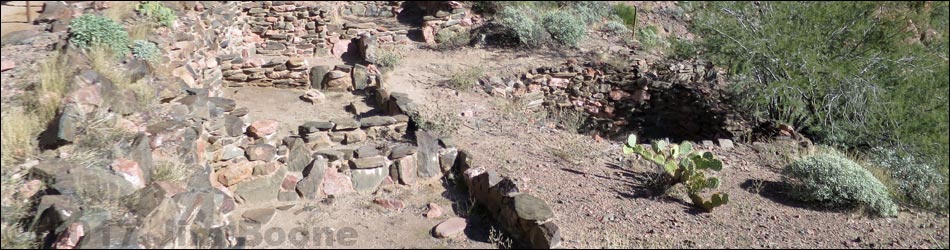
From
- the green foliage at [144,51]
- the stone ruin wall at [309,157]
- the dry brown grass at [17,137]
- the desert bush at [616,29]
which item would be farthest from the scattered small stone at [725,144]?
the dry brown grass at [17,137]

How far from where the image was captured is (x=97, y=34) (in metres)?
7.18

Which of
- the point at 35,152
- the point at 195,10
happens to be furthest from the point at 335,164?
the point at 195,10

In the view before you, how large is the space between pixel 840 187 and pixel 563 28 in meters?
6.26

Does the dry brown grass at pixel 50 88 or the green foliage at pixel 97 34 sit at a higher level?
the green foliage at pixel 97 34

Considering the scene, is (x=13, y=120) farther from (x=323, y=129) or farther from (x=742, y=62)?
(x=742, y=62)

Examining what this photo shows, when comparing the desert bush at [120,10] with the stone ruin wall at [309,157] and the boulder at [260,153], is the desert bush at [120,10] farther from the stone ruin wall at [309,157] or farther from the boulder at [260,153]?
the boulder at [260,153]

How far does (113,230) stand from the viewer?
463 centimetres

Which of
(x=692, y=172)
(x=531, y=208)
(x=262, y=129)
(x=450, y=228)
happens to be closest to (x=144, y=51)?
(x=262, y=129)

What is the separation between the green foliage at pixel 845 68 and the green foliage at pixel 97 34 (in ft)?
25.5

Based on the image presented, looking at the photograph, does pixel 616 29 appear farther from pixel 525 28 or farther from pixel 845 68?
pixel 845 68

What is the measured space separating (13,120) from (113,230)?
5.40ft

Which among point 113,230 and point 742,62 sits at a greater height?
point 742,62

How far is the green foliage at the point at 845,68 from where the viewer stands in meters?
8.86

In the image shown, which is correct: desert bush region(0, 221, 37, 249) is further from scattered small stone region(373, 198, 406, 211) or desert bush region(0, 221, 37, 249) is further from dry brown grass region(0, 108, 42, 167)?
scattered small stone region(373, 198, 406, 211)
